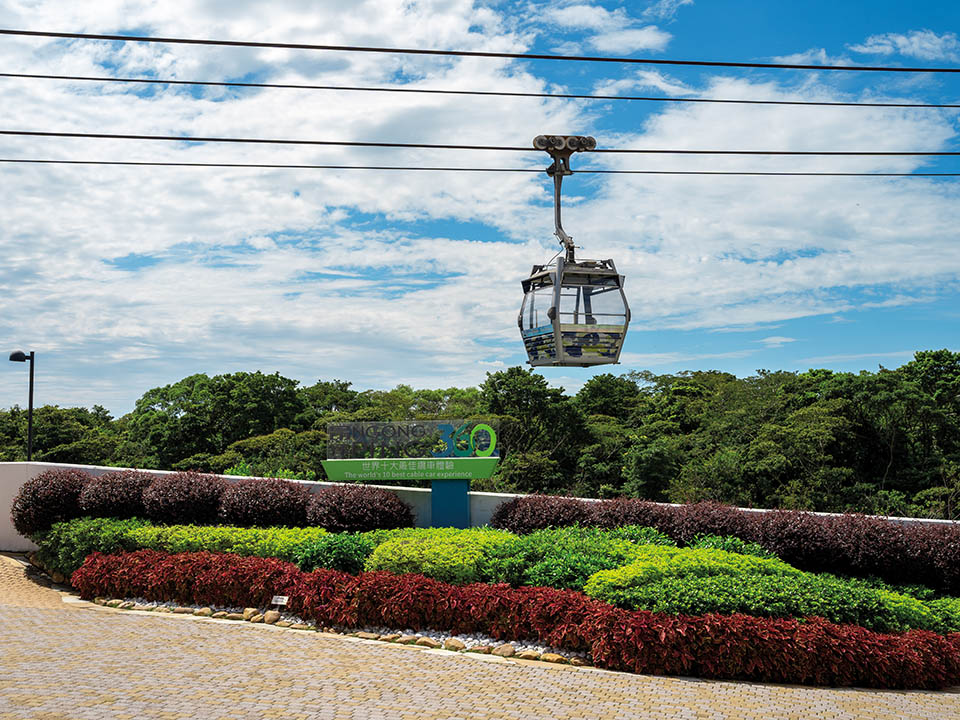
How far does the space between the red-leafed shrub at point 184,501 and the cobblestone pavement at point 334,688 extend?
19.3ft

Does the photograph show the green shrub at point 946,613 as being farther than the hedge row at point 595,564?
Yes

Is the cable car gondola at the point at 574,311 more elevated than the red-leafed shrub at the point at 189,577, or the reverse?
the cable car gondola at the point at 574,311

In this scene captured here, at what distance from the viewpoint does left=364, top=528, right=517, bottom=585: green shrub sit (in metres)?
12.4

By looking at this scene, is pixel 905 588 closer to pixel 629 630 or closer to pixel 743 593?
pixel 743 593

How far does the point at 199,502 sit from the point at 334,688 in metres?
9.51

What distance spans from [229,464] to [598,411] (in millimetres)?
15708

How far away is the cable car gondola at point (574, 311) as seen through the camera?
38.1 feet

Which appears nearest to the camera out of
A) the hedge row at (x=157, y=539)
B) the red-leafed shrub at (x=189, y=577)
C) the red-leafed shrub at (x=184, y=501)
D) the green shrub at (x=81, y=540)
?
the red-leafed shrub at (x=189, y=577)

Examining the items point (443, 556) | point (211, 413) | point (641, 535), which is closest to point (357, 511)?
point (443, 556)

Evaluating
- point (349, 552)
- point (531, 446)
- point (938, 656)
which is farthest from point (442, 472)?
point (531, 446)

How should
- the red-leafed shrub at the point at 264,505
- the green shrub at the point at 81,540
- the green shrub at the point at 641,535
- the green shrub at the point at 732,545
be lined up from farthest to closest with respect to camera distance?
the red-leafed shrub at the point at 264,505
the green shrub at the point at 81,540
the green shrub at the point at 641,535
the green shrub at the point at 732,545

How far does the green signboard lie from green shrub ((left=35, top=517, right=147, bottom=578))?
396cm

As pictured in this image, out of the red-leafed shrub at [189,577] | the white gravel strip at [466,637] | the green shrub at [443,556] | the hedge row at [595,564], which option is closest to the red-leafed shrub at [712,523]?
the hedge row at [595,564]

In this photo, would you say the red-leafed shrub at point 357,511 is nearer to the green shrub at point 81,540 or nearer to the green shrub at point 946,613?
the green shrub at point 81,540
